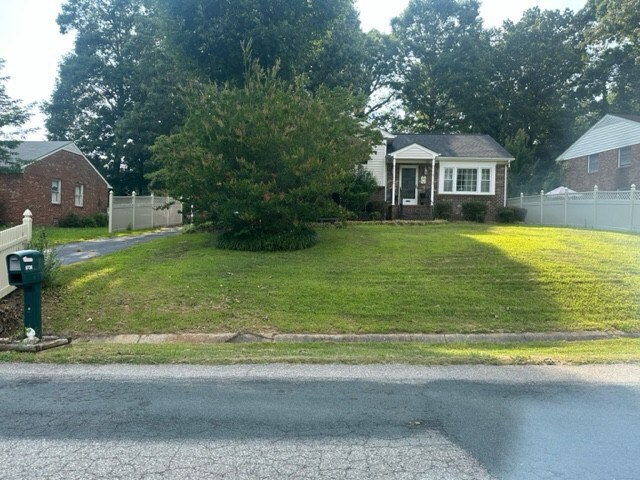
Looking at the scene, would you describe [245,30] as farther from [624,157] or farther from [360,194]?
[624,157]

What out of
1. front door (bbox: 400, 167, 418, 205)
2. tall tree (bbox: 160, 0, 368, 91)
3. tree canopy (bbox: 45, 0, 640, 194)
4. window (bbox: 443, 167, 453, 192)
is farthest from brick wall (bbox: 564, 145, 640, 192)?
tall tree (bbox: 160, 0, 368, 91)

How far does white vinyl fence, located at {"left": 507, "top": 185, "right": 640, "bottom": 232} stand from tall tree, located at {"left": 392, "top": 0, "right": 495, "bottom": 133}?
66.4ft

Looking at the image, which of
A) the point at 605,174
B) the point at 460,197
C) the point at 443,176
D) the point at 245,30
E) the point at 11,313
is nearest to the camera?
the point at 11,313

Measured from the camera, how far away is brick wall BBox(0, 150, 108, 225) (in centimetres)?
2525

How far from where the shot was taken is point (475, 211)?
2452 centimetres

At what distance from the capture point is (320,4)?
18.5 meters

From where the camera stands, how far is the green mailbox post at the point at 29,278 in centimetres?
730

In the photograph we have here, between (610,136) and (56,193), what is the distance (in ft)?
99.8

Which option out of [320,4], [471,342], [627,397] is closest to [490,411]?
[627,397]

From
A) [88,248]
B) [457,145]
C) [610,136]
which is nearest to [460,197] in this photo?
[457,145]

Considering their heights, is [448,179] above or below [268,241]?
above

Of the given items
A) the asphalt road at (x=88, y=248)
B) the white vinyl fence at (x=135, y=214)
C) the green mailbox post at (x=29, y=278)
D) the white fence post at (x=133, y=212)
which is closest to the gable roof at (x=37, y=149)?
the white vinyl fence at (x=135, y=214)

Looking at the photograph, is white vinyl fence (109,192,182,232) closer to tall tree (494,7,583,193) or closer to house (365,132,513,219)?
house (365,132,513,219)

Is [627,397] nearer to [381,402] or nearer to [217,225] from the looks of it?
[381,402]
